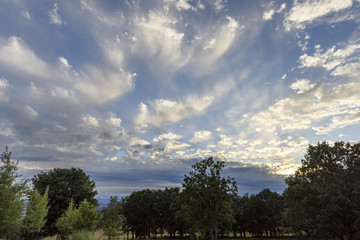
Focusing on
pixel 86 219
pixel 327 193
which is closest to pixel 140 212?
pixel 86 219

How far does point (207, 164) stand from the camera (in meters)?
33.4

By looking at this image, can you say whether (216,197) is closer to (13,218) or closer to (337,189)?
(337,189)

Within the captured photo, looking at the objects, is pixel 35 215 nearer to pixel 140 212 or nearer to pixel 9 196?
pixel 9 196

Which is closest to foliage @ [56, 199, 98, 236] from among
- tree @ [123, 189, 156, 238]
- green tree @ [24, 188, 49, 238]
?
green tree @ [24, 188, 49, 238]

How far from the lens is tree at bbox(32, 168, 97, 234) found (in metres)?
51.4

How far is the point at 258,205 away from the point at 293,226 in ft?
145

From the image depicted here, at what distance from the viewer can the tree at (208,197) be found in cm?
3097

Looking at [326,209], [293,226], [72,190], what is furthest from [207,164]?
[72,190]

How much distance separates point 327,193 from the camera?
31328 mm

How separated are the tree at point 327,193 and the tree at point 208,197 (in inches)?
544

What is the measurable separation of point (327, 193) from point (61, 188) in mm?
57348

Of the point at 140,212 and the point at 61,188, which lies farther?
the point at 140,212

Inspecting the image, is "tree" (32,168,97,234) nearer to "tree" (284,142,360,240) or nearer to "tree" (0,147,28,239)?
"tree" (0,147,28,239)

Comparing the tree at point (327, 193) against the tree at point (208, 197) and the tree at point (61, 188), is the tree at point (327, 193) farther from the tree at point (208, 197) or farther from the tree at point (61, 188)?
the tree at point (61, 188)
